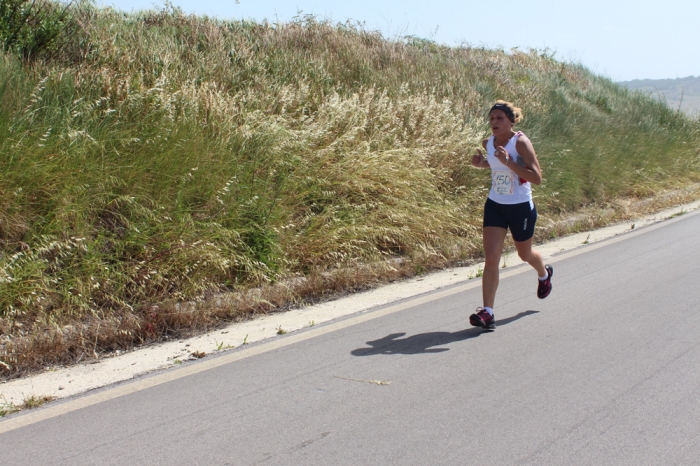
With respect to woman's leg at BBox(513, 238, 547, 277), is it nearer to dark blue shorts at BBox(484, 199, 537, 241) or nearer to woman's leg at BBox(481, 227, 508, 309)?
dark blue shorts at BBox(484, 199, 537, 241)

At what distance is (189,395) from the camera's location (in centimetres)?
434

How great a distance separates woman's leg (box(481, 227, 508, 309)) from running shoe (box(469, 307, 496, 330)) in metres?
0.11

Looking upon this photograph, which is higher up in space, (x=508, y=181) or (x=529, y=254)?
(x=508, y=181)

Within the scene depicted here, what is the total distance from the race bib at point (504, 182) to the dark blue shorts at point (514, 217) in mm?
115

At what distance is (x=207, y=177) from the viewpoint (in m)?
7.28

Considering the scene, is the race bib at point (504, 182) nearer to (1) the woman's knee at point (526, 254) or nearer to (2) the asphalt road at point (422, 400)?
(1) the woman's knee at point (526, 254)

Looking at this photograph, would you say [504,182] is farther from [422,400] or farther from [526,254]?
[422,400]

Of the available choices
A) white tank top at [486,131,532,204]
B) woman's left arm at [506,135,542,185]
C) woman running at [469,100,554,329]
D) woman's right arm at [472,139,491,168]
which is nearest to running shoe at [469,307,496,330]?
woman running at [469,100,554,329]

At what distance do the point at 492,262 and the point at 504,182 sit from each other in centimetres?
66

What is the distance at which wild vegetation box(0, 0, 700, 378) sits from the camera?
5.71 meters

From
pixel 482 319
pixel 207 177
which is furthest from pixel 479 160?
pixel 207 177

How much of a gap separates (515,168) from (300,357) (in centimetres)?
220

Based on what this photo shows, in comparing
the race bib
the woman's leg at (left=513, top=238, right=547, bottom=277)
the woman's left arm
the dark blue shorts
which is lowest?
the woman's leg at (left=513, top=238, right=547, bottom=277)

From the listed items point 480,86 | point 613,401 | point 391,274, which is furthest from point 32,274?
point 480,86
